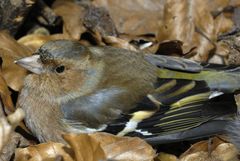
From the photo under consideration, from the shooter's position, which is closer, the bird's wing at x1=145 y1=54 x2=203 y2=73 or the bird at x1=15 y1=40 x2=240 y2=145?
the bird at x1=15 y1=40 x2=240 y2=145

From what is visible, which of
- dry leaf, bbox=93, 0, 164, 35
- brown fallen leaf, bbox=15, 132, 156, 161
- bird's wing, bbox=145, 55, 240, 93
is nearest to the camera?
brown fallen leaf, bbox=15, 132, 156, 161

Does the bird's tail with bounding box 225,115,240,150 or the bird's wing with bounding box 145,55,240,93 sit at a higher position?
the bird's wing with bounding box 145,55,240,93

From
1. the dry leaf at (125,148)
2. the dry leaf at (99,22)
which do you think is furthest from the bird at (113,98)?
the dry leaf at (99,22)

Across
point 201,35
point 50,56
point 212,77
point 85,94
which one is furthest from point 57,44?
point 201,35

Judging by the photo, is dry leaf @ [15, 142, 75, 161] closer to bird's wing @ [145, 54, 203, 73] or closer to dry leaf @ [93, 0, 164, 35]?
bird's wing @ [145, 54, 203, 73]

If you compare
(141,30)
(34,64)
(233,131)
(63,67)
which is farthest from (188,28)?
(34,64)

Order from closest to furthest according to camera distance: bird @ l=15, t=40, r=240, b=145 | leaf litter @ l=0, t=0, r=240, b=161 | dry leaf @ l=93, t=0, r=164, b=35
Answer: bird @ l=15, t=40, r=240, b=145, leaf litter @ l=0, t=0, r=240, b=161, dry leaf @ l=93, t=0, r=164, b=35

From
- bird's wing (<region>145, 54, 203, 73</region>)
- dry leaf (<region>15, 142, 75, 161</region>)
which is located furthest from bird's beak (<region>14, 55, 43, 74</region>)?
bird's wing (<region>145, 54, 203, 73</region>)

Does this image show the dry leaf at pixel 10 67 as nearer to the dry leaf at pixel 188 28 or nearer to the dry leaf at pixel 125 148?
the dry leaf at pixel 125 148
